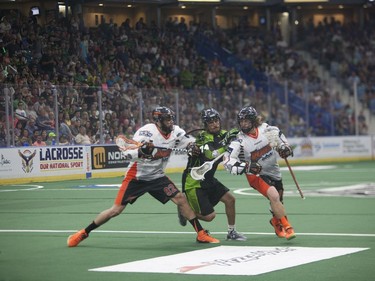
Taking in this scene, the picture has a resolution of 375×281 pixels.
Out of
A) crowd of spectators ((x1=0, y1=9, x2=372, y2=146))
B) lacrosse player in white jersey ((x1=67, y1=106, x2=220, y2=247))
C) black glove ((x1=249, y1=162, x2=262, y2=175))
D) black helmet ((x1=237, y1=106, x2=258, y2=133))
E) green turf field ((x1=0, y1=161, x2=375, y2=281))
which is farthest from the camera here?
crowd of spectators ((x1=0, y1=9, x2=372, y2=146))

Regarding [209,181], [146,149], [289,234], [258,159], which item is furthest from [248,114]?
[289,234]

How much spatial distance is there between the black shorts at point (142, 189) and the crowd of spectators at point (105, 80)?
1342cm

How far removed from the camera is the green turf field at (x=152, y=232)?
8.93 metres

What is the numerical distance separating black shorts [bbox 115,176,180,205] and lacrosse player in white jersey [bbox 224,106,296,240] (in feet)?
2.48

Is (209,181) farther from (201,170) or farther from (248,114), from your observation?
(248,114)

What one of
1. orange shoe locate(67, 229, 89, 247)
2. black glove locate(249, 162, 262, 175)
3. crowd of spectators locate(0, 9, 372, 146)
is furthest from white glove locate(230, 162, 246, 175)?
crowd of spectators locate(0, 9, 372, 146)

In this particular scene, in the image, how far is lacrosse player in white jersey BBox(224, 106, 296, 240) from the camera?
37.0ft

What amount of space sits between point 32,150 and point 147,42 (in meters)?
10.0

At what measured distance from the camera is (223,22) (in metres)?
43.0

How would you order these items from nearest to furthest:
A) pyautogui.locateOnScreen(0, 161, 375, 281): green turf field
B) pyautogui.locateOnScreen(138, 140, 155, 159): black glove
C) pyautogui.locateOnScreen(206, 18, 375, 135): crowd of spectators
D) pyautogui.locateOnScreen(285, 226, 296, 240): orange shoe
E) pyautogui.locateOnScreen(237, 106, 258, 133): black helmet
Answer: pyautogui.locateOnScreen(0, 161, 375, 281): green turf field
pyautogui.locateOnScreen(285, 226, 296, 240): orange shoe
pyautogui.locateOnScreen(138, 140, 155, 159): black glove
pyautogui.locateOnScreen(237, 106, 258, 133): black helmet
pyautogui.locateOnScreen(206, 18, 375, 135): crowd of spectators

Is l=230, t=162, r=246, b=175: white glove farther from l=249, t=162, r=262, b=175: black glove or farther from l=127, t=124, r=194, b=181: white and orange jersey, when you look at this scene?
l=127, t=124, r=194, b=181: white and orange jersey

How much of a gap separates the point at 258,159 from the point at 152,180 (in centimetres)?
138

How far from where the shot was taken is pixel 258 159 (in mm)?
11734

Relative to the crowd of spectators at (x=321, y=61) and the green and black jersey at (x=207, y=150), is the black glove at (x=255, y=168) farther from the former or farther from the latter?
the crowd of spectators at (x=321, y=61)
